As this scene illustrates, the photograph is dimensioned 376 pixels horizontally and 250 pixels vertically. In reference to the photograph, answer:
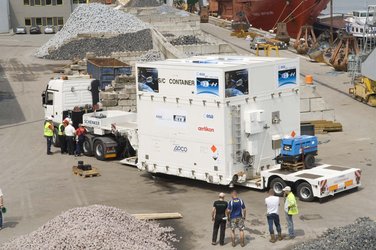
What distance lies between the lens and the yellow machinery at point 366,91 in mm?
35719

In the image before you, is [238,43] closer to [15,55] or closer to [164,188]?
[15,55]

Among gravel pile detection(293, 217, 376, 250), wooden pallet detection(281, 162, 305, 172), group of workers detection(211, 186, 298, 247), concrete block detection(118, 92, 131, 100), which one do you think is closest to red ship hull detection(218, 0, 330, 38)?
concrete block detection(118, 92, 131, 100)

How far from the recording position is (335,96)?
3891 cm

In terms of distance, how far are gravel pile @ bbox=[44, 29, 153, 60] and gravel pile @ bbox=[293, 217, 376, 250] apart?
39061mm

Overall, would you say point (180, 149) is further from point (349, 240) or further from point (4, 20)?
point (4, 20)

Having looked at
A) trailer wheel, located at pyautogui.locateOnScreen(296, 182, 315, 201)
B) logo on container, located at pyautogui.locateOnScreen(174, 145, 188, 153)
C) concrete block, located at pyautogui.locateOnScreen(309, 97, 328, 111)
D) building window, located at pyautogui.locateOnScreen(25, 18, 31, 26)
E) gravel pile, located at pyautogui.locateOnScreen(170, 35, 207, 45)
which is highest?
building window, located at pyautogui.locateOnScreen(25, 18, 31, 26)

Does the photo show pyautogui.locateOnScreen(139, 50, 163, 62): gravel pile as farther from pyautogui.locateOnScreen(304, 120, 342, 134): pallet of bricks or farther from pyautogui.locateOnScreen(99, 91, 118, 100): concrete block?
pyautogui.locateOnScreen(304, 120, 342, 134): pallet of bricks

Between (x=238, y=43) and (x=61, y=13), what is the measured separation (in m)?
41.3

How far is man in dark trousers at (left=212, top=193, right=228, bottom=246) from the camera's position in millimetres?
16344

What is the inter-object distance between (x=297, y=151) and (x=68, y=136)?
31.5 ft

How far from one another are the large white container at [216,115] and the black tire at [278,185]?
0.84 meters

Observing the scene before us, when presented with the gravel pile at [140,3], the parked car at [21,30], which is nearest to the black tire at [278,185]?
the gravel pile at [140,3]

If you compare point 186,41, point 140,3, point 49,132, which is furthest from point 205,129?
point 140,3

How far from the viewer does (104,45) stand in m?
55.1
